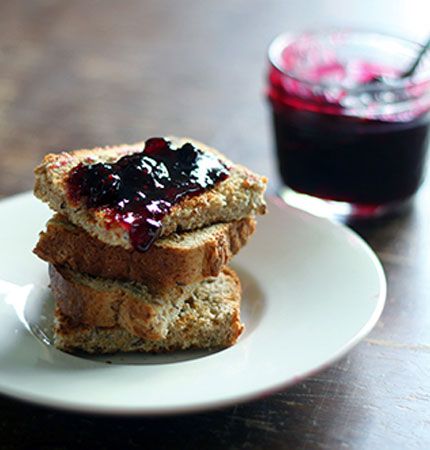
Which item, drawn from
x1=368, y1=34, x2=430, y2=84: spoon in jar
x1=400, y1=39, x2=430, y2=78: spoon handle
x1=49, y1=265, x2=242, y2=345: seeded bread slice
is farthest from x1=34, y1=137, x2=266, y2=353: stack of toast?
x1=400, y1=39, x2=430, y2=78: spoon handle

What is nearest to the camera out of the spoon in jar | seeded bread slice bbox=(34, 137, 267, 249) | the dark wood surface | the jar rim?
the dark wood surface

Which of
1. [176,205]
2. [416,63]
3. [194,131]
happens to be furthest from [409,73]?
[176,205]

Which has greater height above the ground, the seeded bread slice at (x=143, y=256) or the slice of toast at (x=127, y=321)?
the seeded bread slice at (x=143, y=256)

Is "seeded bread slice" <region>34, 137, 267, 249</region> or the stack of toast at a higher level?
"seeded bread slice" <region>34, 137, 267, 249</region>

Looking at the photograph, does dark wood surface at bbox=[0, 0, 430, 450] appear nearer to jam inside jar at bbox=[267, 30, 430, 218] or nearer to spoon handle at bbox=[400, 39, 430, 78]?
jam inside jar at bbox=[267, 30, 430, 218]

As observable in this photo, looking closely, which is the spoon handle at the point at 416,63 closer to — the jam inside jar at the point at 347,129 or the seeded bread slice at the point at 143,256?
the jam inside jar at the point at 347,129

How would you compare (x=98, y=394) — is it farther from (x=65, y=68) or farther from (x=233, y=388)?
(x=65, y=68)

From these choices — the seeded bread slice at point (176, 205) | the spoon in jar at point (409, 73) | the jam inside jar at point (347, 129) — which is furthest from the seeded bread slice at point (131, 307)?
the spoon in jar at point (409, 73)

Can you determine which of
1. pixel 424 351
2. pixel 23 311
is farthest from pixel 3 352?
pixel 424 351
